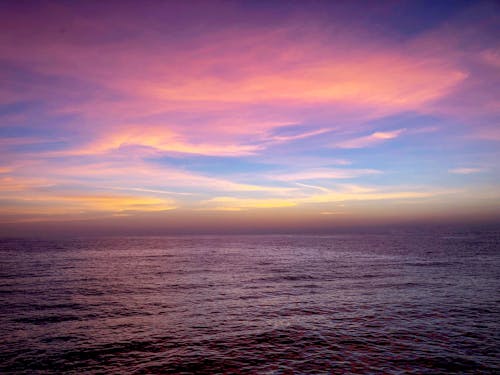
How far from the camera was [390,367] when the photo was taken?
66.0 ft

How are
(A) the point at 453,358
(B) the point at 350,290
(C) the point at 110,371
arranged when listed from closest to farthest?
(C) the point at 110,371
(A) the point at 453,358
(B) the point at 350,290

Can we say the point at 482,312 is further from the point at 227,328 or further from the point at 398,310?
the point at 227,328

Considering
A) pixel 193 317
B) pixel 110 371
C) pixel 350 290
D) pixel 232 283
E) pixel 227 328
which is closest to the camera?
pixel 110 371

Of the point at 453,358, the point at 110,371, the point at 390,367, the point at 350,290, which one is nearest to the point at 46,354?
the point at 110,371

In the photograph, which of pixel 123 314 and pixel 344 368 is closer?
pixel 344 368

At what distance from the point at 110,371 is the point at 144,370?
2.11 metres

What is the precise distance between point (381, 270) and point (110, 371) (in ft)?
180

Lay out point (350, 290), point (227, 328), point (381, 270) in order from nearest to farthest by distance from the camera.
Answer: point (227, 328) → point (350, 290) → point (381, 270)

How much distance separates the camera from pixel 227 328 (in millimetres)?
28188

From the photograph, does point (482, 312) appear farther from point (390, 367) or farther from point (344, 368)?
point (344, 368)

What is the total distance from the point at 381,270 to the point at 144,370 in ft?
176

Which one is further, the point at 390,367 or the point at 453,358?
the point at 453,358

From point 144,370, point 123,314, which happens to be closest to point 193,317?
point 123,314

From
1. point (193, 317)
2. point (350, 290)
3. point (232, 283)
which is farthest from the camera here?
point (232, 283)
